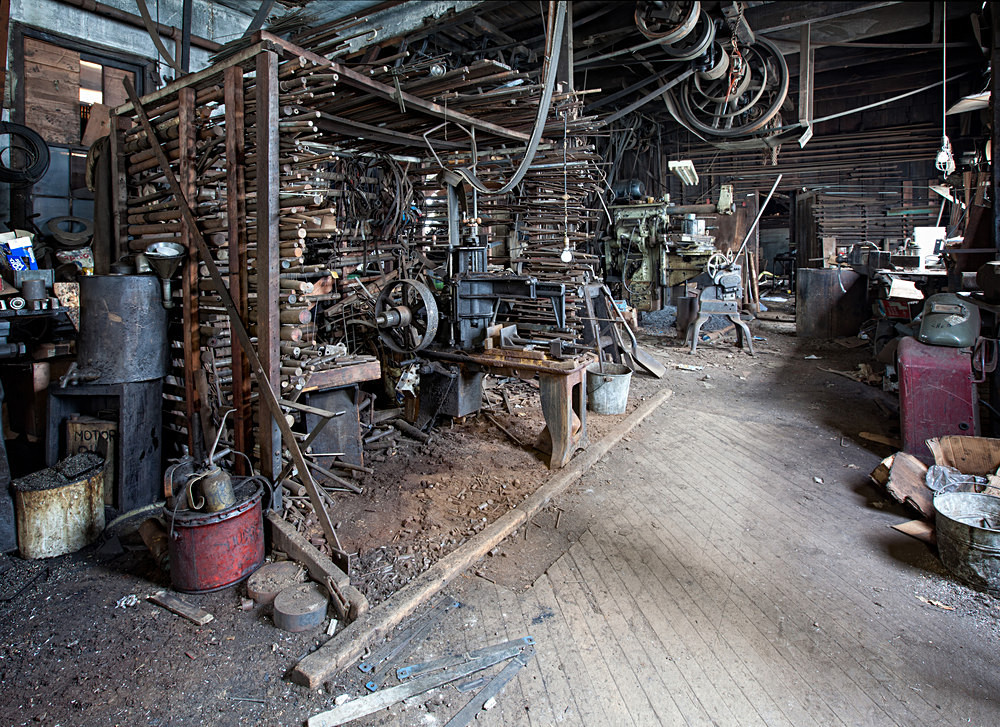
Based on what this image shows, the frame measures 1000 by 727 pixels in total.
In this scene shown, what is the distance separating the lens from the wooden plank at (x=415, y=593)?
253 centimetres

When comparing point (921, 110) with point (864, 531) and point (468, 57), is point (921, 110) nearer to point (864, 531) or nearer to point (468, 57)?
point (468, 57)

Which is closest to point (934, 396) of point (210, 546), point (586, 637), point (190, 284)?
point (586, 637)

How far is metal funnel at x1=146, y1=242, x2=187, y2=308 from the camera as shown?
380cm

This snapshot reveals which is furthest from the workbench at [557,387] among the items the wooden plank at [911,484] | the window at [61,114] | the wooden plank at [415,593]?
the window at [61,114]

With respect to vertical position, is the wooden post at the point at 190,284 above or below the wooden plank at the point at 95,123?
below

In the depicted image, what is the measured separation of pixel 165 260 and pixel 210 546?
6.30 feet

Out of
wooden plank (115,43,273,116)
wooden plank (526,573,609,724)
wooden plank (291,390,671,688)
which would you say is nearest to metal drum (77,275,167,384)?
wooden plank (115,43,273,116)

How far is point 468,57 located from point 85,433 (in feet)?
29.3

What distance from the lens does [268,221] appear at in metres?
3.36

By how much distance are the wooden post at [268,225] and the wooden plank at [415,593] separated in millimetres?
1174

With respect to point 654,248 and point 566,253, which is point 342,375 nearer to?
point 566,253

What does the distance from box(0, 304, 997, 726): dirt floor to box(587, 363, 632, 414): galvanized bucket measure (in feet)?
0.75

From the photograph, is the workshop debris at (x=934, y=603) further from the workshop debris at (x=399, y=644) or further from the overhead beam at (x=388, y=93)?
the overhead beam at (x=388, y=93)

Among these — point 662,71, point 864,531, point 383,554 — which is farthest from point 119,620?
point 662,71
